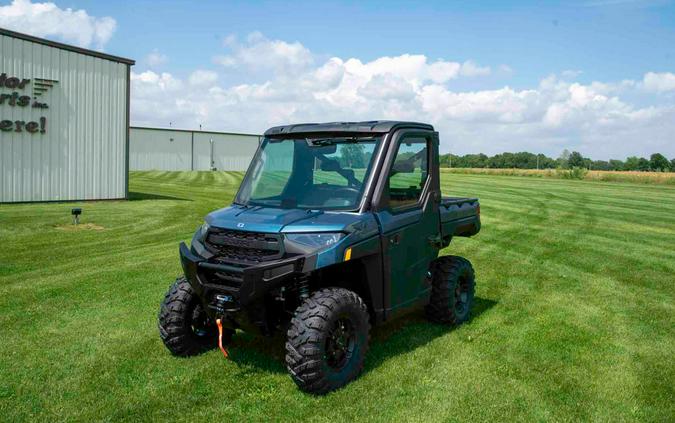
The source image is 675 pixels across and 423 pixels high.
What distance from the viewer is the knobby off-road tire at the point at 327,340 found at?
4.90 m

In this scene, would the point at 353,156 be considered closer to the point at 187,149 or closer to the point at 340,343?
the point at 340,343

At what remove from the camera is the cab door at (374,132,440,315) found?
5.79m

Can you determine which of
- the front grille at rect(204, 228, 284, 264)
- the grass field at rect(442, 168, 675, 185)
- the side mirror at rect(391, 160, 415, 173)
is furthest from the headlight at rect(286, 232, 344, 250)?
the grass field at rect(442, 168, 675, 185)

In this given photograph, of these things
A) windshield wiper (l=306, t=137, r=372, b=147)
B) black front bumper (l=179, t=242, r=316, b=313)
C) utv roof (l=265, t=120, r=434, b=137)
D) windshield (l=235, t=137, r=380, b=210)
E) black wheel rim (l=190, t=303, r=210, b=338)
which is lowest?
black wheel rim (l=190, t=303, r=210, b=338)

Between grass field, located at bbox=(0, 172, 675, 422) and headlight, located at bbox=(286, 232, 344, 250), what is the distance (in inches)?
50.5

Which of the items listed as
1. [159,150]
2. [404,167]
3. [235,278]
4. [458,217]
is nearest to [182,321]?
[235,278]

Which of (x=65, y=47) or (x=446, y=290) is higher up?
(x=65, y=47)

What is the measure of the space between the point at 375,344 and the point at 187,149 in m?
59.6

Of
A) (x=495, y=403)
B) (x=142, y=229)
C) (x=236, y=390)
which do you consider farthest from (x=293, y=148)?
(x=142, y=229)

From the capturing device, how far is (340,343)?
5289 mm

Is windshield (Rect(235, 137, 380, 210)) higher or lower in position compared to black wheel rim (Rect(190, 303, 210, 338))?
higher

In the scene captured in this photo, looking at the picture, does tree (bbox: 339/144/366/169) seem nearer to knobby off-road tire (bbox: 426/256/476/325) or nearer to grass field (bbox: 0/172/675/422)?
knobby off-road tire (bbox: 426/256/476/325)

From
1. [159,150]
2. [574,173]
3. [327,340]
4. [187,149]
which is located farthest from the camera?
[187,149]

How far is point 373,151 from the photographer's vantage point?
5.87 m
